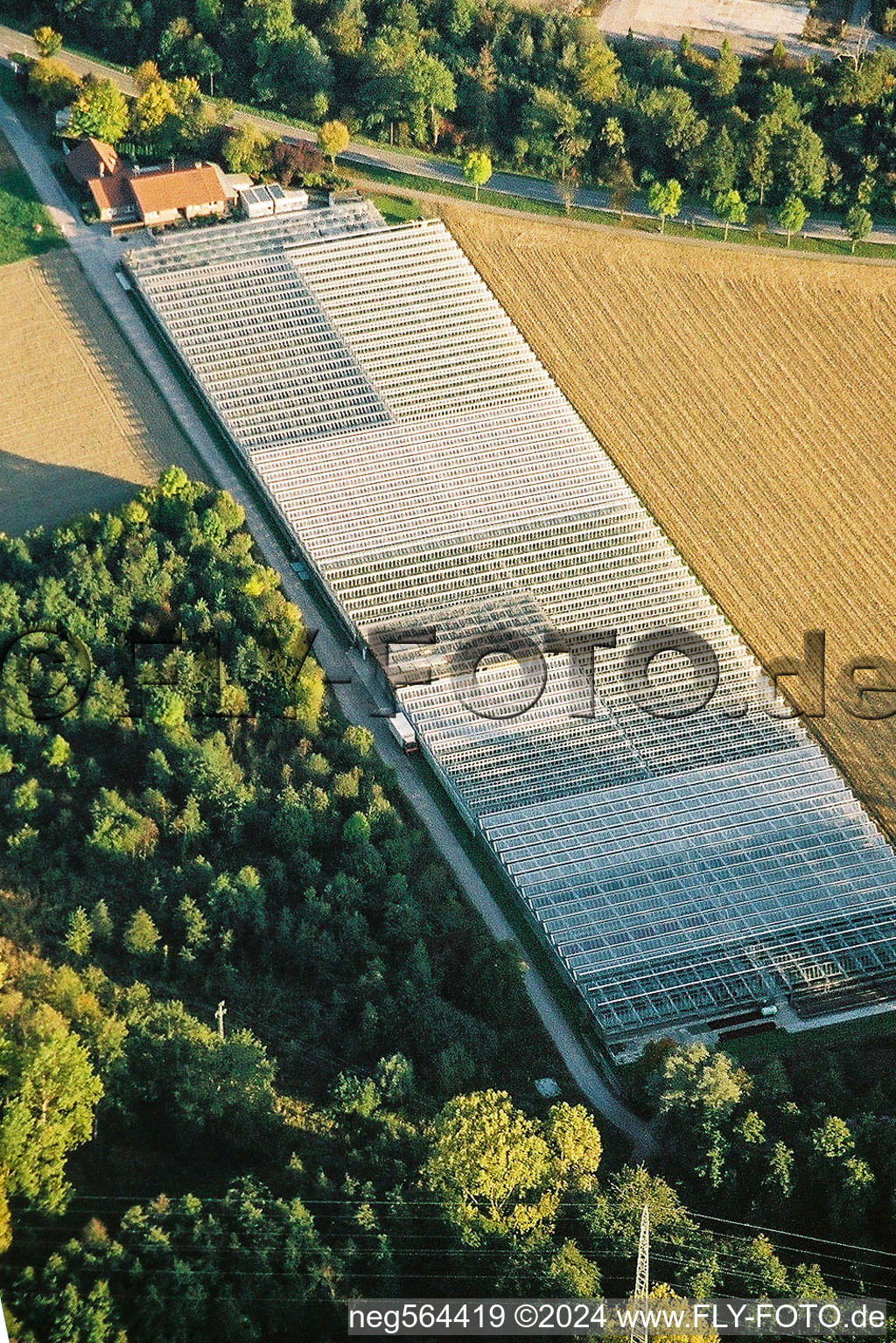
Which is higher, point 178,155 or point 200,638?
point 178,155

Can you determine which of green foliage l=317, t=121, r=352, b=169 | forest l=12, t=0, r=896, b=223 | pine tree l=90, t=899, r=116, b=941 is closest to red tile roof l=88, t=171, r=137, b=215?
forest l=12, t=0, r=896, b=223

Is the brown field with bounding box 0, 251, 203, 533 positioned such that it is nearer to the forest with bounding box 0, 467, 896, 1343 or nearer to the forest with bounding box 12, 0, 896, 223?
the forest with bounding box 0, 467, 896, 1343

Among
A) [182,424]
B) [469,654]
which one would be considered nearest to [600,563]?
[469,654]

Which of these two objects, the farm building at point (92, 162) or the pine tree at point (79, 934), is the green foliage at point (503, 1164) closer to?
the pine tree at point (79, 934)

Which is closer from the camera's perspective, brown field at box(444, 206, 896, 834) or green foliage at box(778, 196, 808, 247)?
brown field at box(444, 206, 896, 834)

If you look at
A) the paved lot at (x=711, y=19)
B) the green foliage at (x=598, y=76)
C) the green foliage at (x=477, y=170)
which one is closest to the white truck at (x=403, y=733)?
the green foliage at (x=477, y=170)

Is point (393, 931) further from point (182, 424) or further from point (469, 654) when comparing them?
point (182, 424)
